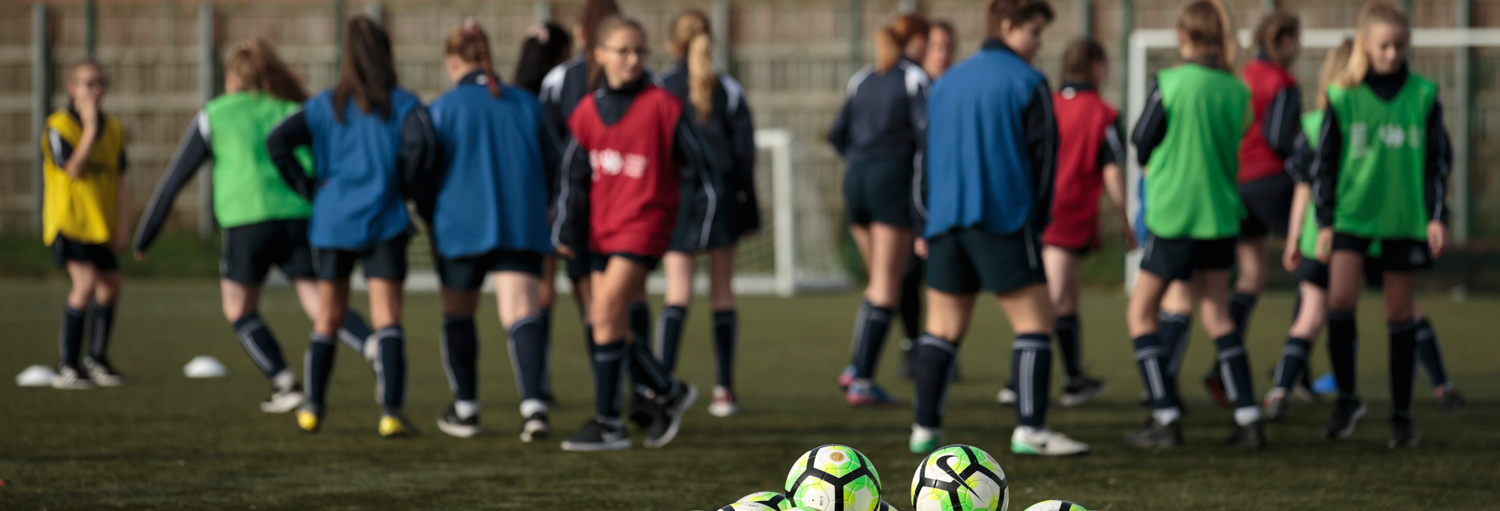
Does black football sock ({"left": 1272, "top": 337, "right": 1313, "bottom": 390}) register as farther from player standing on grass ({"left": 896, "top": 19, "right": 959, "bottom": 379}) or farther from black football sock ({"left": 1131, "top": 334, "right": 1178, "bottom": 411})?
player standing on grass ({"left": 896, "top": 19, "right": 959, "bottom": 379})

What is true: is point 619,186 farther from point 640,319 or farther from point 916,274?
point 916,274

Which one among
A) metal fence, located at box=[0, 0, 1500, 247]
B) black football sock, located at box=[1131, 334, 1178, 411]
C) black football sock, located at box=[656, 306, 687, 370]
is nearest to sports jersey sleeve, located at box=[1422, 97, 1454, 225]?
black football sock, located at box=[1131, 334, 1178, 411]

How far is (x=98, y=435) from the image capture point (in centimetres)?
518

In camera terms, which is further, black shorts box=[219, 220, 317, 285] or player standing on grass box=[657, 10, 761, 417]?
black shorts box=[219, 220, 317, 285]

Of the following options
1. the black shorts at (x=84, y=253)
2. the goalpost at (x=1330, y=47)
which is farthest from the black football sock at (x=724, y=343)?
the goalpost at (x=1330, y=47)

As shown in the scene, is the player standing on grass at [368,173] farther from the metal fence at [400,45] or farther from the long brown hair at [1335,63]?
the metal fence at [400,45]

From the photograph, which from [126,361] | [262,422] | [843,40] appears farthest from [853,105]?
[843,40]

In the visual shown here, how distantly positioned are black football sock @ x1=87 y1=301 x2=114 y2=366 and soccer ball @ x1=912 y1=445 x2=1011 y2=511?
5.08 meters

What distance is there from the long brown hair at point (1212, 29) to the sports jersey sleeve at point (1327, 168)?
0.38 m

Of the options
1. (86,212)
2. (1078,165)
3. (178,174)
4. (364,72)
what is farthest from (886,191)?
(86,212)

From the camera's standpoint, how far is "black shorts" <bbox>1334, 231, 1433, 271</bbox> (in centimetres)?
481

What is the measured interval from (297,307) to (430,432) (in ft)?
22.2

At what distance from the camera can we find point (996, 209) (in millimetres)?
4578

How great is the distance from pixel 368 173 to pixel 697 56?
133 centimetres
